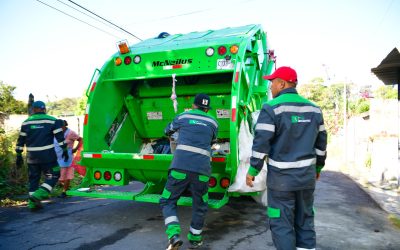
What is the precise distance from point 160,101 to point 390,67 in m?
4.36

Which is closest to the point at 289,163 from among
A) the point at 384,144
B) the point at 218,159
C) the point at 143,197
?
the point at 218,159

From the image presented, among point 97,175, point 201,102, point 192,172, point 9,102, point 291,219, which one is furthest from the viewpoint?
point 9,102

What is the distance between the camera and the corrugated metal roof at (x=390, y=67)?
21.0 ft

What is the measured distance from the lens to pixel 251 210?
16.9 feet

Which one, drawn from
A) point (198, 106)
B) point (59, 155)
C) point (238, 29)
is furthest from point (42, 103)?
point (238, 29)

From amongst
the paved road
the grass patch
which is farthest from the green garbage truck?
the grass patch

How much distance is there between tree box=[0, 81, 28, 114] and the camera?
24.3m

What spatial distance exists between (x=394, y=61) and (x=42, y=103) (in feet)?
20.1

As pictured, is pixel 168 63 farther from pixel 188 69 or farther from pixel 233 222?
pixel 233 222

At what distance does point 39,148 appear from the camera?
5.05 metres

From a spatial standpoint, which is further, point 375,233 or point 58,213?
point 58,213

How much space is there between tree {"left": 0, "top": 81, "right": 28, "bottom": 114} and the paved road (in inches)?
855

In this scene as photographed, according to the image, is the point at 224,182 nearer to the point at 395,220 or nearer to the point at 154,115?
the point at 154,115

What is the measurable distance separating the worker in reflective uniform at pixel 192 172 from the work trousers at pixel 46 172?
94.1 inches
